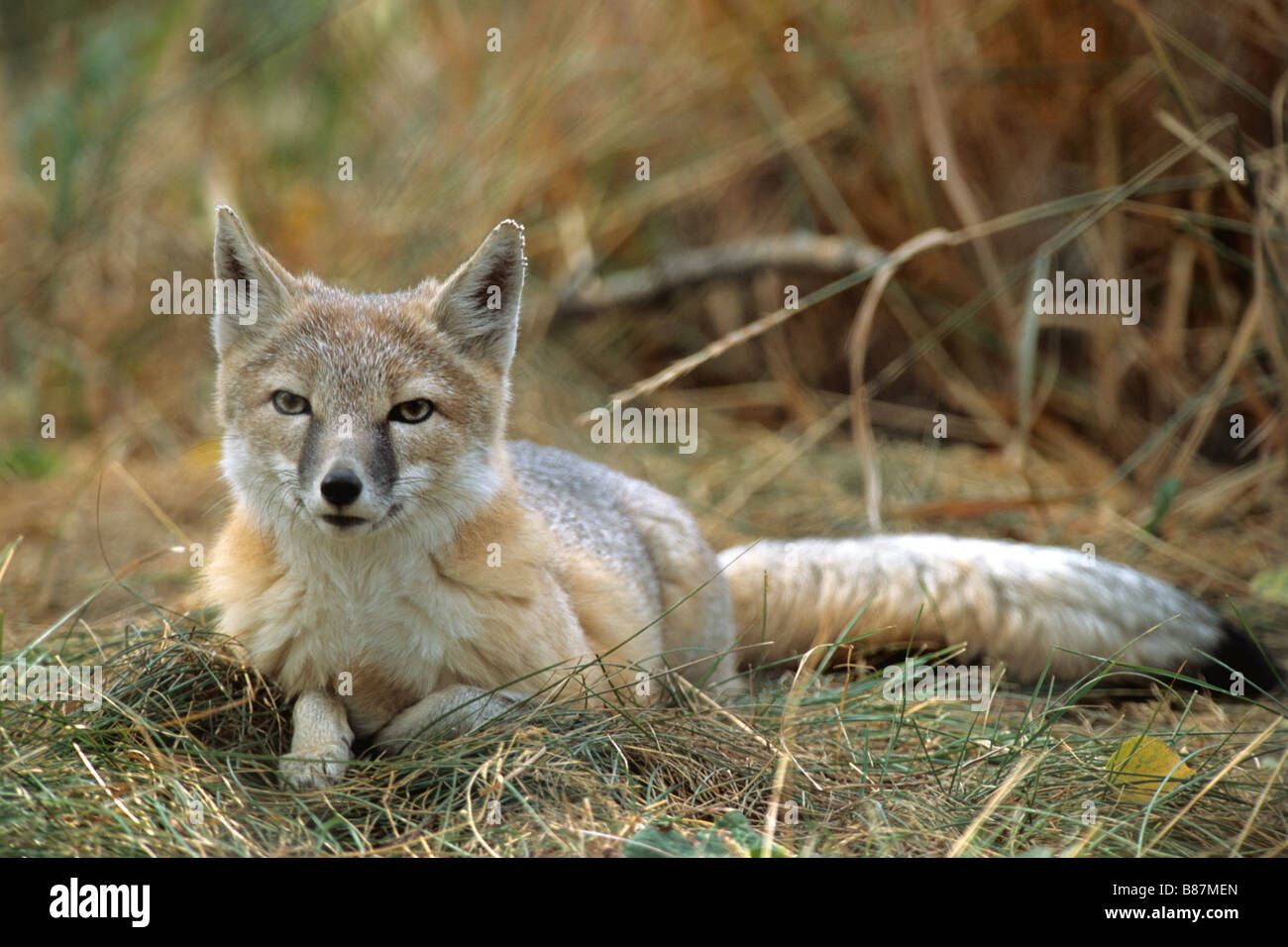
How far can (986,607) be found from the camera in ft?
12.7

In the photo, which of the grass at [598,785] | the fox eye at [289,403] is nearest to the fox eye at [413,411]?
the fox eye at [289,403]

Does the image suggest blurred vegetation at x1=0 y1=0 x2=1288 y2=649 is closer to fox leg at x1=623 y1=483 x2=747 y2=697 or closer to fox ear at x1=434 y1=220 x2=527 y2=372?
fox leg at x1=623 y1=483 x2=747 y2=697

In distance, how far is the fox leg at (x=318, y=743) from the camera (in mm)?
2719

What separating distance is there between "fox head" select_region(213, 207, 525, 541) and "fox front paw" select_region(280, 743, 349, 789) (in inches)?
21.2

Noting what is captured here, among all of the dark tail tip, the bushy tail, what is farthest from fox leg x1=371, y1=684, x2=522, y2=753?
the dark tail tip

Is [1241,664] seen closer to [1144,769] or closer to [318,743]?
[1144,769]

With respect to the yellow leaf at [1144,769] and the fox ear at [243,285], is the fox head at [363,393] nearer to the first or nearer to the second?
the fox ear at [243,285]

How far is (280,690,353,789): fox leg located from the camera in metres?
2.72

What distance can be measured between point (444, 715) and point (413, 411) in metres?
0.76

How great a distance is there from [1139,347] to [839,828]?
3922mm

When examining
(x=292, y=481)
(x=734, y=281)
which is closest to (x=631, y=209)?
(x=734, y=281)

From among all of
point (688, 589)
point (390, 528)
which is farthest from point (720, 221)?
point (390, 528)

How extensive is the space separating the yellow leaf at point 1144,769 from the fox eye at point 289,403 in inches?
84.0

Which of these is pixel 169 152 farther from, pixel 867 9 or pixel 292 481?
pixel 292 481
